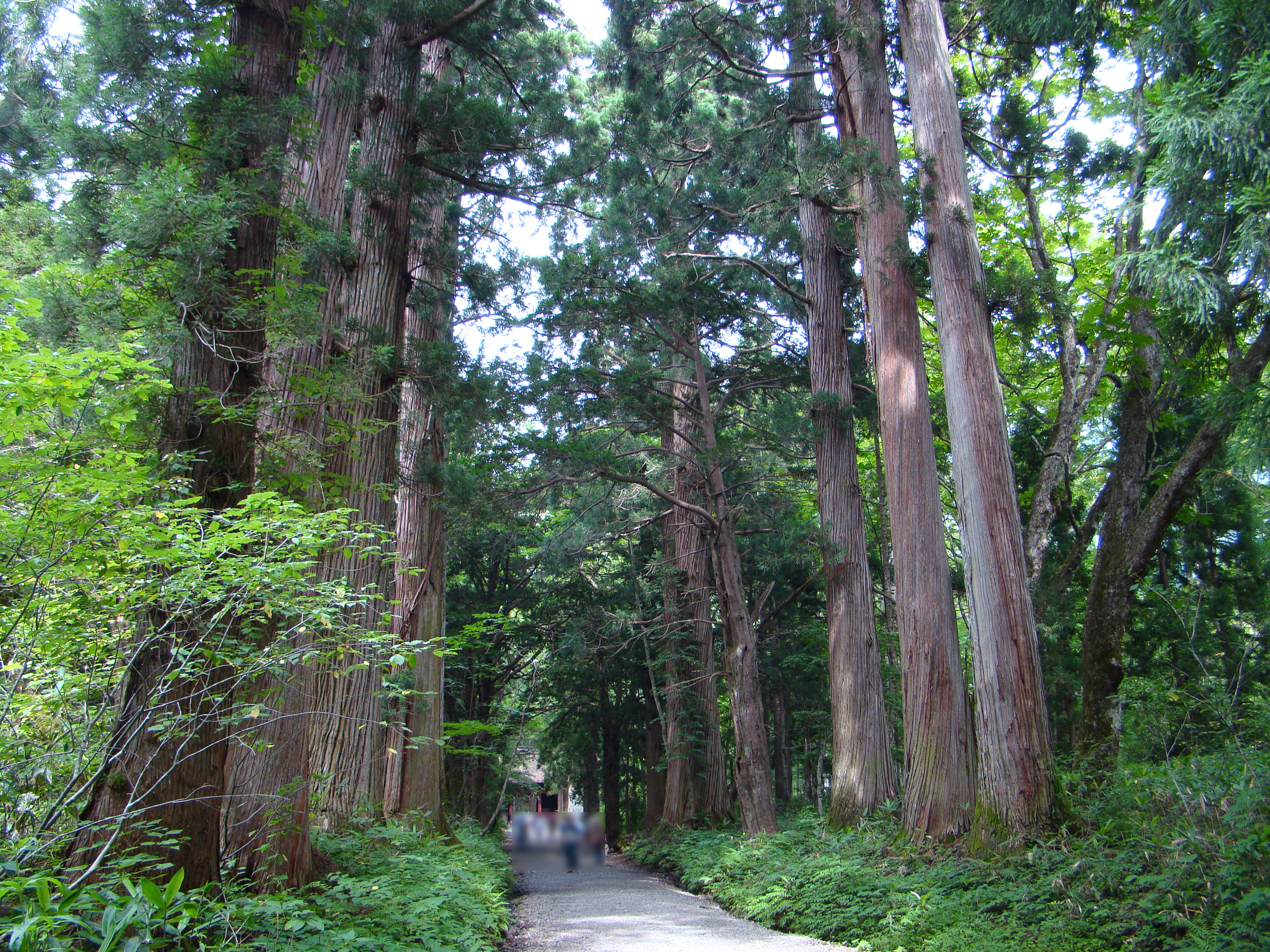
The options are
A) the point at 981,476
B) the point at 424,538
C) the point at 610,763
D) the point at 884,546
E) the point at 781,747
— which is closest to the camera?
the point at 981,476

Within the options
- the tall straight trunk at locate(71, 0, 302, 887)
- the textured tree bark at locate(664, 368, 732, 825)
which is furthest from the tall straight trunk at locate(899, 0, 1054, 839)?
the textured tree bark at locate(664, 368, 732, 825)

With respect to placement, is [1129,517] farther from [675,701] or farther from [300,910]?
[675,701]

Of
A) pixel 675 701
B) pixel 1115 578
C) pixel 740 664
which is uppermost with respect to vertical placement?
pixel 1115 578

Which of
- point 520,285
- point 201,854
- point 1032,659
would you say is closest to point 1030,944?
point 1032,659

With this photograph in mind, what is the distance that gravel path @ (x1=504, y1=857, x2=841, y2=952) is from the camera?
620 cm

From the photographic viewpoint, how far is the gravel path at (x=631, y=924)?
20.3 feet

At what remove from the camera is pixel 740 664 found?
11.5 m

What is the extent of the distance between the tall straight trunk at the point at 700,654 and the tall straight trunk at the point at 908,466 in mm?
6502

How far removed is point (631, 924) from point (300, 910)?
13.4 ft

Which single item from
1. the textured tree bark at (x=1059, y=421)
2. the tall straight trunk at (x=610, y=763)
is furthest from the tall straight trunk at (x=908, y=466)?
the tall straight trunk at (x=610, y=763)

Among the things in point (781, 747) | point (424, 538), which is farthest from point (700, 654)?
point (424, 538)

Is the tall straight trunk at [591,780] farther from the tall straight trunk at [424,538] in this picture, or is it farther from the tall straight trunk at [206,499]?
the tall straight trunk at [206,499]

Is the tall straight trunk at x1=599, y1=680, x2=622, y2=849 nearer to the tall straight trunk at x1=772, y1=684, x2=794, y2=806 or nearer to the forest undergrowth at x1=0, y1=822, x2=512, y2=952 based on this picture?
the tall straight trunk at x1=772, y1=684, x2=794, y2=806

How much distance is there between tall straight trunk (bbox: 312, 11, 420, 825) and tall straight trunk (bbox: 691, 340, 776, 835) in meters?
5.05
